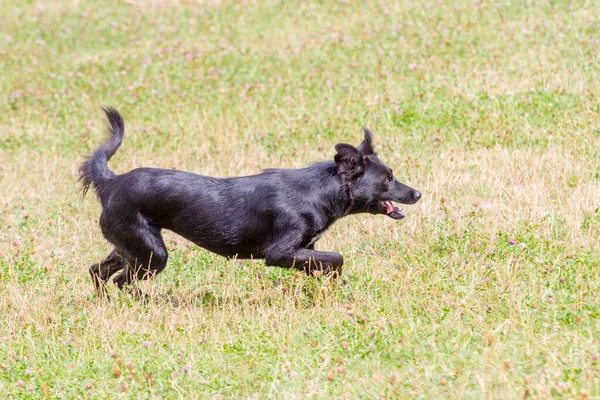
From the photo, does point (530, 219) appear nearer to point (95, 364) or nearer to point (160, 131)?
point (95, 364)

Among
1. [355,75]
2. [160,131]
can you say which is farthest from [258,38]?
[160,131]

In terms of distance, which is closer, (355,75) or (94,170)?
(94,170)

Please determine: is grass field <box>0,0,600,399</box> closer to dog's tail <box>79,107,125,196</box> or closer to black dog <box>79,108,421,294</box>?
black dog <box>79,108,421,294</box>

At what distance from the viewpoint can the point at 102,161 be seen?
24.5 feet

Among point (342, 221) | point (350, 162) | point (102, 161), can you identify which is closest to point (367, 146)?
point (350, 162)

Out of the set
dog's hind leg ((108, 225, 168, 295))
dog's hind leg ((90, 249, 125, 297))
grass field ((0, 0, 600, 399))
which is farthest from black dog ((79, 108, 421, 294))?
grass field ((0, 0, 600, 399))

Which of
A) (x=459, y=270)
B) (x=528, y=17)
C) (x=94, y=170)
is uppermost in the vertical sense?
(x=528, y=17)

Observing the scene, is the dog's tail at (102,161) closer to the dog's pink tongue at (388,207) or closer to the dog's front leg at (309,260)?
the dog's front leg at (309,260)

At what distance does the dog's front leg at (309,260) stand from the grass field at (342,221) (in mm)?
132

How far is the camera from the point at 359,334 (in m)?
6.01

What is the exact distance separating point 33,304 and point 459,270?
11.3ft

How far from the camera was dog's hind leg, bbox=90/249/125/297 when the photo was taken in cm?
755

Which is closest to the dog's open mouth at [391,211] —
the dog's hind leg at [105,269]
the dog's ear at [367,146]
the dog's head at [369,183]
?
the dog's head at [369,183]

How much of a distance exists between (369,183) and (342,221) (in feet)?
5.34
